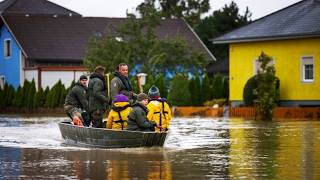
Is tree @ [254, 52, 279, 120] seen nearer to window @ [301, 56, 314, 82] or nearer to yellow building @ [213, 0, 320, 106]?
yellow building @ [213, 0, 320, 106]

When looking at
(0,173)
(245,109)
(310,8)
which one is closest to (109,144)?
(0,173)

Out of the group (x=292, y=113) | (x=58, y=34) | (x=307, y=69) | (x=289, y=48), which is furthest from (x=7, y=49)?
(x=292, y=113)

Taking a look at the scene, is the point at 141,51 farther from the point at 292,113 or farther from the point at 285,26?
the point at 292,113

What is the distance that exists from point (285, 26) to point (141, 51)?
14.8m

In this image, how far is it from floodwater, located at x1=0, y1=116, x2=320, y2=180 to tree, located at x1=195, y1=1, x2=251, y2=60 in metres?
60.9

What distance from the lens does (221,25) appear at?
8981 centimetres

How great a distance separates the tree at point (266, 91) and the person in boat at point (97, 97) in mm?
18762

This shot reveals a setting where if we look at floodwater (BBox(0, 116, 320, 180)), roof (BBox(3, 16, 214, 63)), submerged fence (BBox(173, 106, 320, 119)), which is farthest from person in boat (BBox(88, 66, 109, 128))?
roof (BBox(3, 16, 214, 63))

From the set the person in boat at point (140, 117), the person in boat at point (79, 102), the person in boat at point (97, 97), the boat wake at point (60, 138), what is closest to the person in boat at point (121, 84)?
the person in boat at point (97, 97)

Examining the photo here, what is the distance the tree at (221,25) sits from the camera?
8919cm

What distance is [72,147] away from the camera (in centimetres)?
2370

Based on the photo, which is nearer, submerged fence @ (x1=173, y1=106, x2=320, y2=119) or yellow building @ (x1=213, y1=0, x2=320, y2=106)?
submerged fence @ (x1=173, y1=106, x2=320, y2=119)

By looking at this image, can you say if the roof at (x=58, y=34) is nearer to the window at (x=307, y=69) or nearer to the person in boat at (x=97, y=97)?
the window at (x=307, y=69)

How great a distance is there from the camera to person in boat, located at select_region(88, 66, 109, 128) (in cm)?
2452
